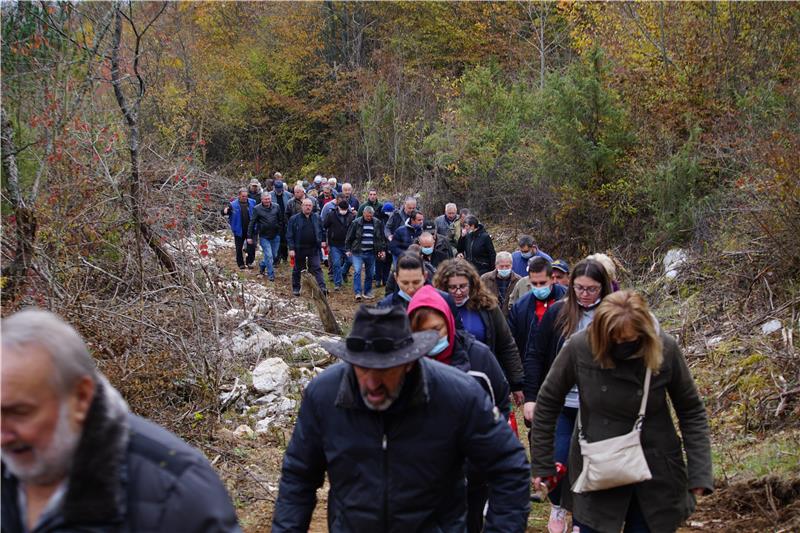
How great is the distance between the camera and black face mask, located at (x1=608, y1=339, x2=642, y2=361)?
13.9 ft

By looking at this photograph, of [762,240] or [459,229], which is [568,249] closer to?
[459,229]

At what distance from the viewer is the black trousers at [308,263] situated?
16938 mm

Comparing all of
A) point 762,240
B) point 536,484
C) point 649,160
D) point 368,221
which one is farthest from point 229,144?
point 536,484

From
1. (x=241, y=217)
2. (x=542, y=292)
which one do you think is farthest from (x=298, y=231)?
(x=542, y=292)

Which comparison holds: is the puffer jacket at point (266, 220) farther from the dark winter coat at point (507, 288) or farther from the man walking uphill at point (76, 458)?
the man walking uphill at point (76, 458)

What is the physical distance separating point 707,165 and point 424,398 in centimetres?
1342

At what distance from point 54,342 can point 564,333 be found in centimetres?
433

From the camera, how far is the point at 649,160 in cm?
1605

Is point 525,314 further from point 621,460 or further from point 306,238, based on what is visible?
point 306,238

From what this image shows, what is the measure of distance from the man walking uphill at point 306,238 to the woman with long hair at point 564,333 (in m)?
10.8

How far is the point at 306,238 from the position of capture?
16812 millimetres

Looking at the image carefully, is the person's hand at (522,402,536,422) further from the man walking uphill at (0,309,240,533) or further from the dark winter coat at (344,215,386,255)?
the dark winter coat at (344,215,386,255)

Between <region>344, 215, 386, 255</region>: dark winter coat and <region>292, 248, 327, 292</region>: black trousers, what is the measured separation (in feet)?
2.74

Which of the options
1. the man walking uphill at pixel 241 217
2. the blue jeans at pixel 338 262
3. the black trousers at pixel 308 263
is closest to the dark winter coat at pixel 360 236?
the blue jeans at pixel 338 262
